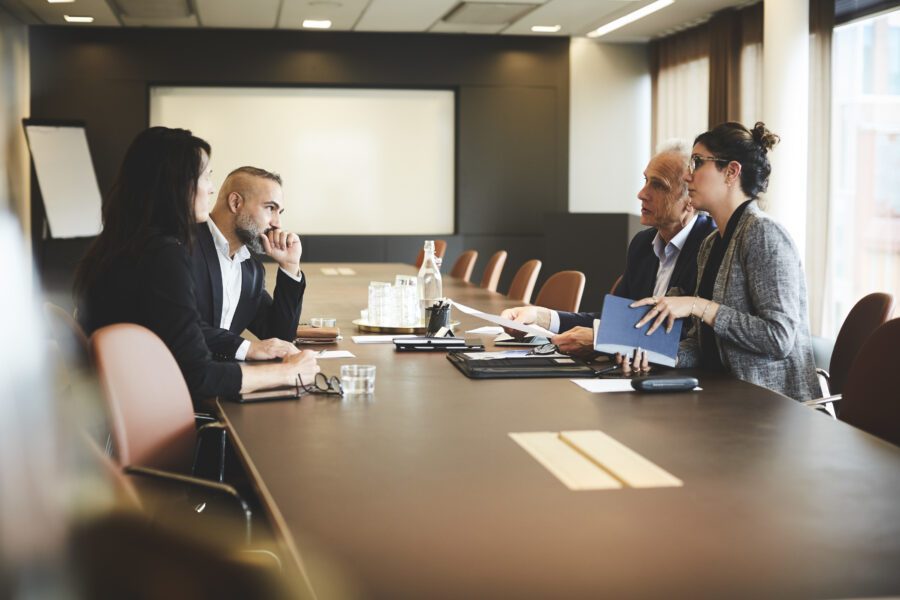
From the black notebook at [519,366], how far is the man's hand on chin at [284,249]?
31.9 inches

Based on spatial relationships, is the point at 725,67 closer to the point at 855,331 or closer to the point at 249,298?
the point at 855,331

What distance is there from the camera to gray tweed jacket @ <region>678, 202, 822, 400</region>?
2.78 meters

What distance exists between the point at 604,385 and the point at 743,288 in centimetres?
66

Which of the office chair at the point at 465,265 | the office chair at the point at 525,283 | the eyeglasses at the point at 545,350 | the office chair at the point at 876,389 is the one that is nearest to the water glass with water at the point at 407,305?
the eyeglasses at the point at 545,350

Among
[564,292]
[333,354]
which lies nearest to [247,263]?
[333,354]

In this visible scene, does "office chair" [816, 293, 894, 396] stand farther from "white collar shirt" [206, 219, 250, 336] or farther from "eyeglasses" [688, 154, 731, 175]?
"white collar shirt" [206, 219, 250, 336]

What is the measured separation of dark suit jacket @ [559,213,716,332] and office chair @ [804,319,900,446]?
736mm

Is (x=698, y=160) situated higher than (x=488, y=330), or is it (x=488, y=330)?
(x=698, y=160)

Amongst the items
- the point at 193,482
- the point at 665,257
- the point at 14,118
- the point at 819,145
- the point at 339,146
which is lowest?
the point at 193,482

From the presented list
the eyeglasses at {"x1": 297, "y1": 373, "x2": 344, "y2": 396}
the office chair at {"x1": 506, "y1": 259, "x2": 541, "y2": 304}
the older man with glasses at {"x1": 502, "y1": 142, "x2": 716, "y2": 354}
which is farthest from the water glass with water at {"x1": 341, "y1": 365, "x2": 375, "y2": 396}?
the office chair at {"x1": 506, "y1": 259, "x2": 541, "y2": 304}

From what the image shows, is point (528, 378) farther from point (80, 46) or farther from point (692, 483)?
point (80, 46)

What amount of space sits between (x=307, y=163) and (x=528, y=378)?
8.36 metres

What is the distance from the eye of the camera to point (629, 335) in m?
2.74

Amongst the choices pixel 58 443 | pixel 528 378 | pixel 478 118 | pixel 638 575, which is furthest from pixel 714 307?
pixel 478 118
